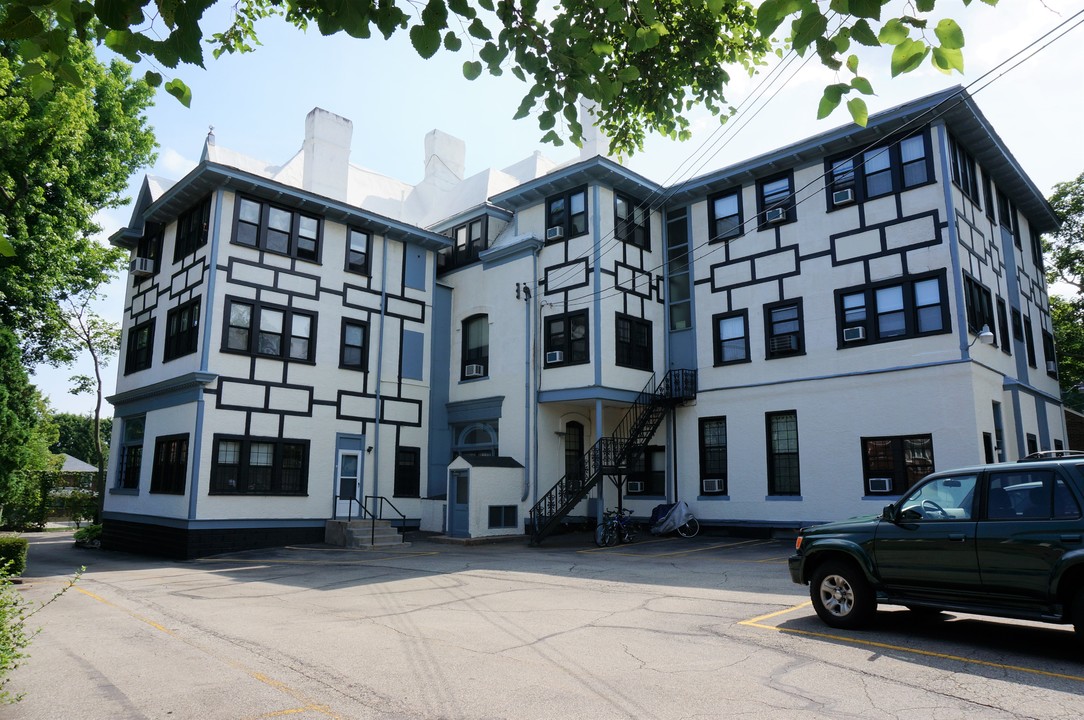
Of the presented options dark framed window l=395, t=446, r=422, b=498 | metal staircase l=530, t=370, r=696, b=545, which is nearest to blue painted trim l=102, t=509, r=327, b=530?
dark framed window l=395, t=446, r=422, b=498

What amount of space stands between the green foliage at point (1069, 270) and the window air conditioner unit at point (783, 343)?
18.6m

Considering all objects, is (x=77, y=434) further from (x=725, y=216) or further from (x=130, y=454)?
(x=725, y=216)

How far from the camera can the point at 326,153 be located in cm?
2523

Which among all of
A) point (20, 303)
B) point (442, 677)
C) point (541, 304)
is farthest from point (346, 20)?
point (20, 303)

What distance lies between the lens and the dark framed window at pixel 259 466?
2009 cm

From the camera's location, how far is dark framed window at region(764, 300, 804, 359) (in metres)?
20.7

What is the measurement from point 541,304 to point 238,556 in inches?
461

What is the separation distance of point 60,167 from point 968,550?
26.2 meters

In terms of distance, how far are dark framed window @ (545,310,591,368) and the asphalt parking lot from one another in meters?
9.93

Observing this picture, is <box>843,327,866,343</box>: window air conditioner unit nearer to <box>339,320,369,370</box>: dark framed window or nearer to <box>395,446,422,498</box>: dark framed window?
<box>395,446,422,498</box>: dark framed window

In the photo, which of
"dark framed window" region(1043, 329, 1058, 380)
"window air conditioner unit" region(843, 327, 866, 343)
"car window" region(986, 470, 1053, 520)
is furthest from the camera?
"dark framed window" region(1043, 329, 1058, 380)

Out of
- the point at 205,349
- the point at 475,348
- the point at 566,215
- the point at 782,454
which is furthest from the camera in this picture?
the point at 475,348

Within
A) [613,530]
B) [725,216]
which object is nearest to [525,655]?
[613,530]

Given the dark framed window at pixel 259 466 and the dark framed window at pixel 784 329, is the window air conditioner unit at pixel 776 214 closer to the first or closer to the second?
the dark framed window at pixel 784 329
